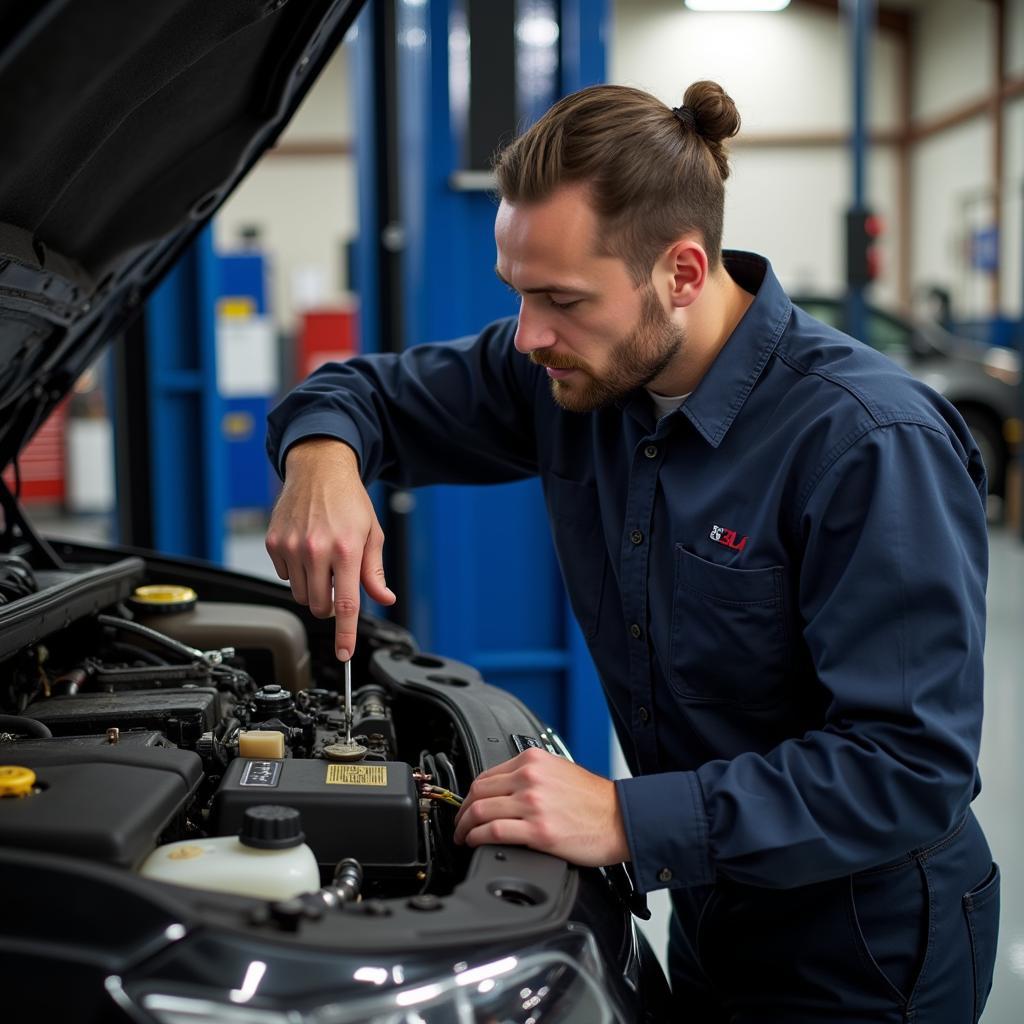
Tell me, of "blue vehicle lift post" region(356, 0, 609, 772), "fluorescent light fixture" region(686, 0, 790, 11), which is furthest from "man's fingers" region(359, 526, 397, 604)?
"fluorescent light fixture" region(686, 0, 790, 11)

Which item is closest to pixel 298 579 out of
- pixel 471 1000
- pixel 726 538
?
pixel 726 538

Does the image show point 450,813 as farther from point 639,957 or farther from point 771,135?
point 771,135

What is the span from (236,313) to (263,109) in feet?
21.1

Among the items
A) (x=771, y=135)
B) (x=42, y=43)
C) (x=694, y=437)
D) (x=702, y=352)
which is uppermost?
(x=771, y=135)

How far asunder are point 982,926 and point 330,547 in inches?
35.5

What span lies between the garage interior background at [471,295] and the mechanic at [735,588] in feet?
1.33

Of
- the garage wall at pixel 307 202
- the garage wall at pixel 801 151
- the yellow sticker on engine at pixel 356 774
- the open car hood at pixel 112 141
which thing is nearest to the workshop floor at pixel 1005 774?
the yellow sticker on engine at pixel 356 774

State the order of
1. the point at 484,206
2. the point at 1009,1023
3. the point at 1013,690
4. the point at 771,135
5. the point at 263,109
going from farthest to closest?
1. the point at 771,135
2. the point at 1013,690
3. the point at 484,206
4. the point at 1009,1023
5. the point at 263,109

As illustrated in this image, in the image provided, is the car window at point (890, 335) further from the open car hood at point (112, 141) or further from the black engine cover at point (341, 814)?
the black engine cover at point (341, 814)

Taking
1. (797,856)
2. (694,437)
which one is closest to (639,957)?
(797,856)

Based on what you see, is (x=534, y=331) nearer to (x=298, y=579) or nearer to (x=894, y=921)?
(x=298, y=579)

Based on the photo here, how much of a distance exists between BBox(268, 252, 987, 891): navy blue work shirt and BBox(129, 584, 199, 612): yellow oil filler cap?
0.93 feet

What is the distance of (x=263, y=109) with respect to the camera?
1.67 m

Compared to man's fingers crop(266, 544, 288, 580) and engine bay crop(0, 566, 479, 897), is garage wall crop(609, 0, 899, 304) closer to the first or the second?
engine bay crop(0, 566, 479, 897)
